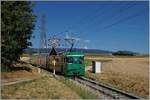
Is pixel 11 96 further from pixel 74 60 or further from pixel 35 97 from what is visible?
pixel 74 60

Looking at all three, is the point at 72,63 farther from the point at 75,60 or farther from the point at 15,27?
the point at 15,27

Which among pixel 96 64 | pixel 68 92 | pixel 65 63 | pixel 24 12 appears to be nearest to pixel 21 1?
pixel 24 12

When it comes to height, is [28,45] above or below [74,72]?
above

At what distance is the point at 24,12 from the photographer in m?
40.4

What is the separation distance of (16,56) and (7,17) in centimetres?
563

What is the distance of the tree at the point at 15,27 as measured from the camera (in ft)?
125


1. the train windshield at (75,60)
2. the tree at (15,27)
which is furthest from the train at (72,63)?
the tree at (15,27)

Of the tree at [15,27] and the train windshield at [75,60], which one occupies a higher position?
the tree at [15,27]

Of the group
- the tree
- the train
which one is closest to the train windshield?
the train

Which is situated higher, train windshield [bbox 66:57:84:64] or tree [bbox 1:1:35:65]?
tree [bbox 1:1:35:65]

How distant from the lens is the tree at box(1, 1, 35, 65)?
125 ft

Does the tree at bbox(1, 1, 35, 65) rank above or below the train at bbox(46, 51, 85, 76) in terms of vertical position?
above

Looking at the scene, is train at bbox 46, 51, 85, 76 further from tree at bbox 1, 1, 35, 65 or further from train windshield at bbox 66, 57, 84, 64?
tree at bbox 1, 1, 35, 65

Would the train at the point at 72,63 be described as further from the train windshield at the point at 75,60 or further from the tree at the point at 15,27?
the tree at the point at 15,27
